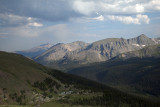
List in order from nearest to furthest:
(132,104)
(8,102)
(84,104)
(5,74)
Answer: (8,102), (84,104), (132,104), (5,74)

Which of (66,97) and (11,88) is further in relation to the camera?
(66,97)

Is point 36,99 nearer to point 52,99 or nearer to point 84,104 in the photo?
point 52,99

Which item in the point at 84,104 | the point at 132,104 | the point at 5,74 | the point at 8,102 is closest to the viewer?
the point at 8,102

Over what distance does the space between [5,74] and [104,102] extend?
4575 inches

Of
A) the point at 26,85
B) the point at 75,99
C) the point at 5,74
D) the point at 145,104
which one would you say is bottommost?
the point at 145,104

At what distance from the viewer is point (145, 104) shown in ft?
601

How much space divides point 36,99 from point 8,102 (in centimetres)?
2887

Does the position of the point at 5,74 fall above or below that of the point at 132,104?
above

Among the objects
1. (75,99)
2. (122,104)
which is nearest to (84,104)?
(75,99)

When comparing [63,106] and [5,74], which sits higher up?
[5,74]

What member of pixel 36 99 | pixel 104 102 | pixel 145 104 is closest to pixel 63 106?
pixel 36 99

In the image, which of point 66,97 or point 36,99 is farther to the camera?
point 66,97

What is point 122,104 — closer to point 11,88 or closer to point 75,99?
point 75,99

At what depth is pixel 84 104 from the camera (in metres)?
166
